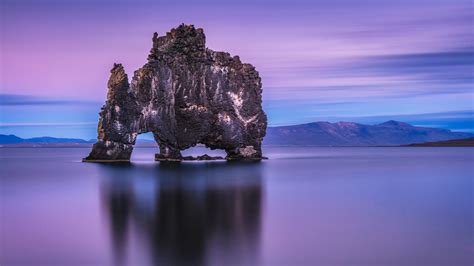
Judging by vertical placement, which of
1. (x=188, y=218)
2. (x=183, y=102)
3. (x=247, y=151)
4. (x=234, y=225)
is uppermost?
(x=183, y=102)

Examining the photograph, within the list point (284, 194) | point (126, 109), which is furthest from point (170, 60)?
point (284, 194)

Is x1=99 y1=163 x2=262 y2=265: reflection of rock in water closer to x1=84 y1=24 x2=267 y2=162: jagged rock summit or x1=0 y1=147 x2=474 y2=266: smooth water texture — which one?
x1=0 y1=147 x2=474 y2=266: smooth water texture

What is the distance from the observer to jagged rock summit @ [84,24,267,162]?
73.2 metres

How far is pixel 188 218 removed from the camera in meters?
24.8

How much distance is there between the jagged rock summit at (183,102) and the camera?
73.2 meters

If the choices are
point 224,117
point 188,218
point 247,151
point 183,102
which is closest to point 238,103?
point 224,117

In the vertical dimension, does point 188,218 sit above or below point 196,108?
below

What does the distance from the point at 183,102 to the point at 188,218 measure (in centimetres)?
5400

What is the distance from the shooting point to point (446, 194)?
38594mm

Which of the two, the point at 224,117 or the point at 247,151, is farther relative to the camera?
the point at 247,151

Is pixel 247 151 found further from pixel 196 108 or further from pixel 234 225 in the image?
pixel 234 225

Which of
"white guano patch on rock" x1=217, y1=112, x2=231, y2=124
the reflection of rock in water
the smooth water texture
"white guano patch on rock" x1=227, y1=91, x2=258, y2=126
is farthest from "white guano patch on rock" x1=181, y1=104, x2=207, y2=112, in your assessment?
the smooth water texture

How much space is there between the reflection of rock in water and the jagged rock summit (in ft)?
95.3

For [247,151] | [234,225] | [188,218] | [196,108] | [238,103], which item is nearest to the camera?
[234,225]
